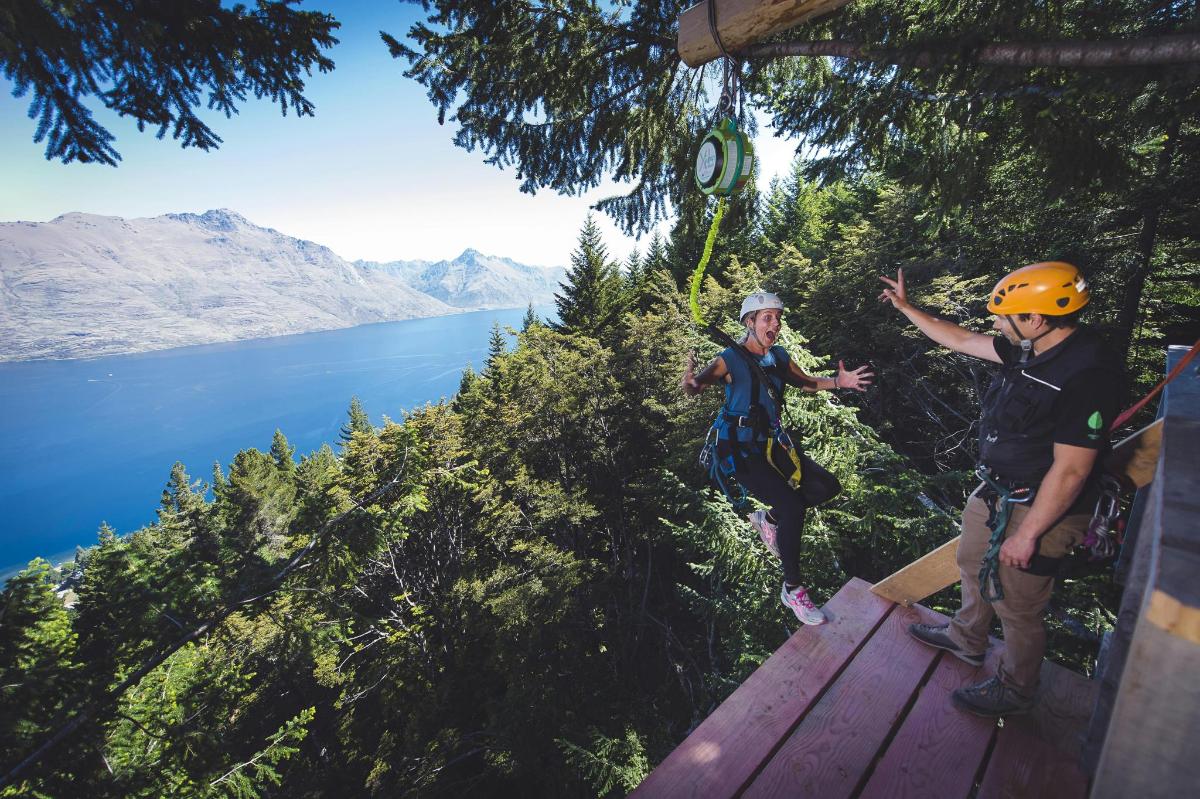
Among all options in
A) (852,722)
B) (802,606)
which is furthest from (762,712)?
(802,606)

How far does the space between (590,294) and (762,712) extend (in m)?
27.8

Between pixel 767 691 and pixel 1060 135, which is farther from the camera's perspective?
pixel 1060 135

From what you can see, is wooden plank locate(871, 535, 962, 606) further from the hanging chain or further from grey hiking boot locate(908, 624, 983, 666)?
the hanging chain

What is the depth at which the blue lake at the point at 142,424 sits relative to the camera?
82875 mm

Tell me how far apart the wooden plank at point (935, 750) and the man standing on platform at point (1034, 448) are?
10 cm

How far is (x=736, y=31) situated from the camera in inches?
106

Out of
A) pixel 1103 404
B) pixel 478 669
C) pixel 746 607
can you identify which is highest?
pixel 1103 404

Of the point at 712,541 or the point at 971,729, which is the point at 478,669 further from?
the point at 971,729

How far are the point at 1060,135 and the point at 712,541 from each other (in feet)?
27.1

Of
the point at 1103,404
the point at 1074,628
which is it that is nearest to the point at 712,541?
the point at 1074,628

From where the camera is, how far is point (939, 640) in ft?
9.57

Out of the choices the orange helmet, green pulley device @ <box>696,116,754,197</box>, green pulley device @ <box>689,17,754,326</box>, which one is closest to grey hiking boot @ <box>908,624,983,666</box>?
the orange helmet

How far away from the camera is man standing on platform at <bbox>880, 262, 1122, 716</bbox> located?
2.14 metres

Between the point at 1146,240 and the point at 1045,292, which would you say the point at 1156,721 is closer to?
the point at 1045,292
